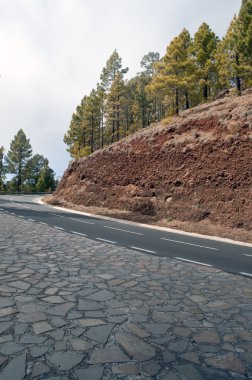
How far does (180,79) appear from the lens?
33.6 m

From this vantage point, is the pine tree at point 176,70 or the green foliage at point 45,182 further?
the green foliage at point 45,182

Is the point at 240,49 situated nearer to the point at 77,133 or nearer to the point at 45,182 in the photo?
the point at 77,133

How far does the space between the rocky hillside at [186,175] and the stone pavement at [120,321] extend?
9.70 meters

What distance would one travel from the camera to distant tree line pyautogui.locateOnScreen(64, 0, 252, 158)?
30.9 meters

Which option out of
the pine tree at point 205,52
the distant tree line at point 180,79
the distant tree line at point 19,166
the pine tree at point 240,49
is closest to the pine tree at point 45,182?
the distant tree line at point 19,166

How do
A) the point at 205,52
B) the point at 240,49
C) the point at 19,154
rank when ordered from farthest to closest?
the point at 19,154
the point at 205,52
the point at 240,49

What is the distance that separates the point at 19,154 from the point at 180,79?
1936 inches

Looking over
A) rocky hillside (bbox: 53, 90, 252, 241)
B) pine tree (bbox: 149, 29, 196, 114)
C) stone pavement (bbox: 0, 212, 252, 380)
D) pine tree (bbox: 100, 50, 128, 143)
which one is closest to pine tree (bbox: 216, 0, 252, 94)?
pine tree (bbox: 149, 29, 196, 114)

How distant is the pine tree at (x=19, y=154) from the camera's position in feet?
231

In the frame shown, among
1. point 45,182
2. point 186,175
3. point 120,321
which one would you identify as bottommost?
point 120,321

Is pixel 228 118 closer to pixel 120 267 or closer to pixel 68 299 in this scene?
pixel 120 267

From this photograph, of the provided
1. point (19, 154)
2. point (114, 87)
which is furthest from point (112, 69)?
point (19, 154)

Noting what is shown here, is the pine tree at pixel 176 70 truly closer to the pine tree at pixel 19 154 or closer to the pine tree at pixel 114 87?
the pine tree at pixel 114 87

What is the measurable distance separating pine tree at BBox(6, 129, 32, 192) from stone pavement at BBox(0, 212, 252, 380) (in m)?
67.1
